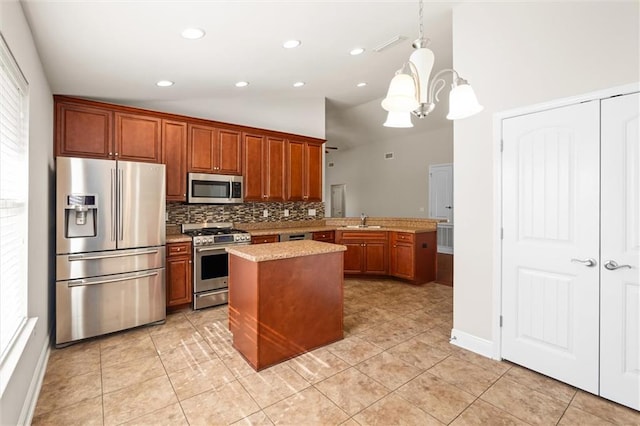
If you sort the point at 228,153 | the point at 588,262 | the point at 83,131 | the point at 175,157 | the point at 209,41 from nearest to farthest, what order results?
the point at 588,262
the point at 209,41
the point at 83,131
the point at 175,157
the point at 228,153

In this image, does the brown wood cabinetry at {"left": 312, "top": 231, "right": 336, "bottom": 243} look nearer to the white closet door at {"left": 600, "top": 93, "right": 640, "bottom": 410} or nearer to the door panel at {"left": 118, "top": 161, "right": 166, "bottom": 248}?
the door panel at {"left": 118, "top": 161, "right": 166, "bottom": 248}

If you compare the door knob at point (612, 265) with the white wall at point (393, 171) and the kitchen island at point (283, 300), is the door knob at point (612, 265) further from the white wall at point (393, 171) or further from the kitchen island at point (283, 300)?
the white wall at point (393, 171)

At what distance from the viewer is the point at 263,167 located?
494 centimetres

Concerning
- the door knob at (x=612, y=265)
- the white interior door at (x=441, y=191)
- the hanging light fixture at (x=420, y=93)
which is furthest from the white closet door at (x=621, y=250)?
the white interior door at (x=441, y=191)

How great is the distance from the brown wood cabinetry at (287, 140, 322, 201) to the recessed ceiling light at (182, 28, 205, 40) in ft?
8.72

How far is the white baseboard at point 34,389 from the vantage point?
1.85m

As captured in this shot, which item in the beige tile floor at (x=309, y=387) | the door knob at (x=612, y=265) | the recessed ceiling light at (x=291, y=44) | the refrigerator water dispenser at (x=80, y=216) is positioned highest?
the recessed ceiling light at (x=291, y=44)

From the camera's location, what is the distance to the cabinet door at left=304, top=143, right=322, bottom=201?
5.48m

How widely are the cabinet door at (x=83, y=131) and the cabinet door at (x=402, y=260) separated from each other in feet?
13.9

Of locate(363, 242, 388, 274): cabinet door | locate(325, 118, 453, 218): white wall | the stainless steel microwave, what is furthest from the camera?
locate(325, 118, 453, 218): white wall

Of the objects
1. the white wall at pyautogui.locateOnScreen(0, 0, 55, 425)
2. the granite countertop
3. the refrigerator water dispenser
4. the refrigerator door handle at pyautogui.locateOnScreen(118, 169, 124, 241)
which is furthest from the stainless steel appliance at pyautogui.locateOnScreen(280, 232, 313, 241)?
the white wall at pyautogui.locateOnScreen(0, 0, 55, 425)

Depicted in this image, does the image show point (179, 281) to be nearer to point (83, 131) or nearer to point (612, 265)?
point (83, 131)

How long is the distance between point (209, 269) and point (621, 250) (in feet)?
12.8

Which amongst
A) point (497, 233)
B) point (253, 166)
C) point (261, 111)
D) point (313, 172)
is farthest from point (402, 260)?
point (261, 111)
